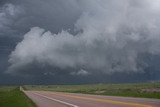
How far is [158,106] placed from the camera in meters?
23.2

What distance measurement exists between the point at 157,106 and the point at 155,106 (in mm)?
141

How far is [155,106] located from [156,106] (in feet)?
0.23

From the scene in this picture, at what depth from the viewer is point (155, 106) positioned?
76.3 feet

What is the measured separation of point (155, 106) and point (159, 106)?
273 millimetres

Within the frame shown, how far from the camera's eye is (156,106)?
23.2 metres

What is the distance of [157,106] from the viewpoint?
23203 mm

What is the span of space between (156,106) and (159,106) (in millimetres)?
204

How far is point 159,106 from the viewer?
23188 mm

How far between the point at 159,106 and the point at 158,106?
0.08 meters

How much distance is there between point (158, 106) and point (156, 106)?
14 cm
